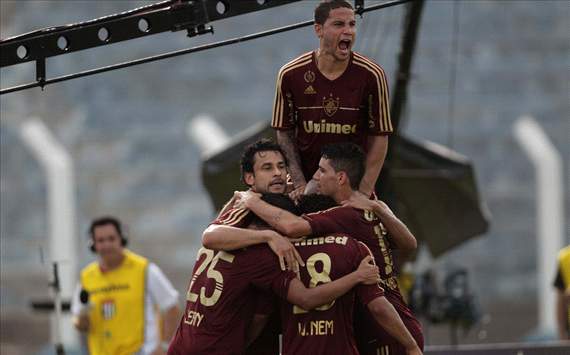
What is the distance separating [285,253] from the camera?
755cm

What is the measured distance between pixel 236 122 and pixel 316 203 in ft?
41.5

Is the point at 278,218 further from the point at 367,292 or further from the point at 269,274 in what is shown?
the point at 367,292

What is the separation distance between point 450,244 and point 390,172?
153 cm

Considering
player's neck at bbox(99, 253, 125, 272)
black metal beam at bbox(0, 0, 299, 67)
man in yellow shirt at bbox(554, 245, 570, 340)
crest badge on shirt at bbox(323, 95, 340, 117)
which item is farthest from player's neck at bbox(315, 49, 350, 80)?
player's neck at bbox(99, 253, 125, 272)

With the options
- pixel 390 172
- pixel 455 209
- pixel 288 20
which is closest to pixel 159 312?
pixel 390 172

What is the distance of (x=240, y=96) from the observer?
20656 mm

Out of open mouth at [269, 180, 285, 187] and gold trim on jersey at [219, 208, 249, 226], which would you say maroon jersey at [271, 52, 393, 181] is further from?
gold trim on jersey at [219, 208, 249, 226]

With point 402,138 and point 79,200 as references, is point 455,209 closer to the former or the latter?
→ point 402,138

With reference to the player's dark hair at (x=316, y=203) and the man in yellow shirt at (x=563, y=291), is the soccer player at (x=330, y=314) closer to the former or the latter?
the player's dark hair at (x=316, y=203)

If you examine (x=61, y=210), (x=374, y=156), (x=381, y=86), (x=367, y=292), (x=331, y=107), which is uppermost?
(x=61, y=210)

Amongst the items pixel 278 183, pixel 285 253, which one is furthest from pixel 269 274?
pixel 278 183

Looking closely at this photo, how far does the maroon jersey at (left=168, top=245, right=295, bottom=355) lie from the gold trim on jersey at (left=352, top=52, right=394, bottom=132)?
99cm

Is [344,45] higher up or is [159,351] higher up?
[344,45]

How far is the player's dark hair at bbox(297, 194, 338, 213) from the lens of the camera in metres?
7.84
